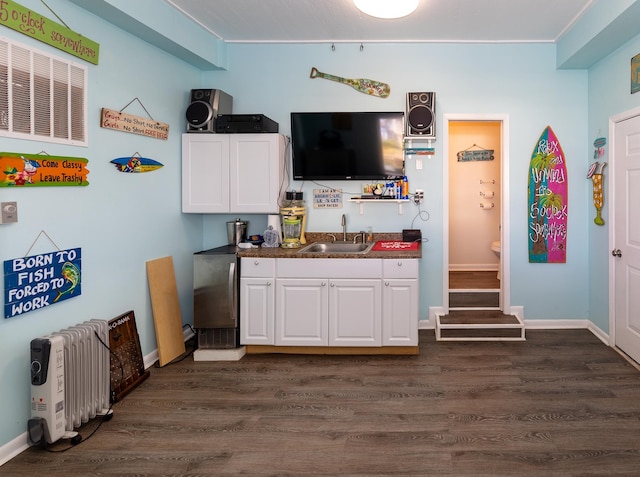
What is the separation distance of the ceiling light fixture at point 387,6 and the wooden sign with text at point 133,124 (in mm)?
1750

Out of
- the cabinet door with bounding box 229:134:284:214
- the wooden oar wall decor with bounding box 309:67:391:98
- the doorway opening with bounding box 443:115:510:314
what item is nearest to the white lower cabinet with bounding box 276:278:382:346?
the cabinet door with bounding box 229:134:284:214

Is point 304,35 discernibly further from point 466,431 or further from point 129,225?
point 466,431

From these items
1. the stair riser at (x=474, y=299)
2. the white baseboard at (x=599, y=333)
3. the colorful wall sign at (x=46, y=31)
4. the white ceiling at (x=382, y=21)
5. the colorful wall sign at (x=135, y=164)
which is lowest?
the white baseboard at (x=599, y=333)

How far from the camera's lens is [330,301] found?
3.76 meters

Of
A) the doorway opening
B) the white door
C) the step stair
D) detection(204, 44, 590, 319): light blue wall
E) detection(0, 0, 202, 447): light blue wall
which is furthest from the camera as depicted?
the doorway opening

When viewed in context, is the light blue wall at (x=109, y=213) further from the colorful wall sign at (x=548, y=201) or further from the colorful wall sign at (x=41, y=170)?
the colorful wall sign at (x=548, y=201)

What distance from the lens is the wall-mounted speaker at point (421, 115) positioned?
4.31 m

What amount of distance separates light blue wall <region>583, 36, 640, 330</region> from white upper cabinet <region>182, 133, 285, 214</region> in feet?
9.23

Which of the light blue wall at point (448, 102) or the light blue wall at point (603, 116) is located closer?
the light blue wall at point (603, 116)

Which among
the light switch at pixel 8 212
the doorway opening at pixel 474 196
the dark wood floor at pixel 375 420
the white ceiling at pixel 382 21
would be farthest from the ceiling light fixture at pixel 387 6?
the doorway opening at pixel 474 196

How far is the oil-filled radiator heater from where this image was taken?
2395mm

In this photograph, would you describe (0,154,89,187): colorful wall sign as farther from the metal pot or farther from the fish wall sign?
the metal pot

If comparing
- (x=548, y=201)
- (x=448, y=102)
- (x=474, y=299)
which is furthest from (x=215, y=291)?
(x=548, y=201)

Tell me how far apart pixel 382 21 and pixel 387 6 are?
1.07 metres
